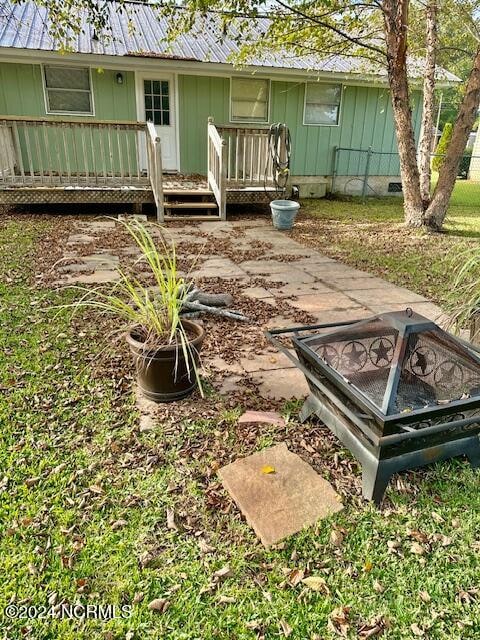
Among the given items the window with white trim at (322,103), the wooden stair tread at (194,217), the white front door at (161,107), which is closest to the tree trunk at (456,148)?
the wooden stair tread at (194,217)

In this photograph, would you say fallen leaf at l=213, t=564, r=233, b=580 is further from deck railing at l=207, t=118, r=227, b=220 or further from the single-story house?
deck railing at l=207, t=118, r=227, b=220

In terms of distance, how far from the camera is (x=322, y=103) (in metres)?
10.9

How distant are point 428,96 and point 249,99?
4.03m

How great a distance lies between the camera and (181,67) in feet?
29.8

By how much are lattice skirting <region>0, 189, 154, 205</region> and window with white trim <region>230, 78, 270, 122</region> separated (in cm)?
357

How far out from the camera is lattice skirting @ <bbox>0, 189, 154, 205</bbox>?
7.80 m

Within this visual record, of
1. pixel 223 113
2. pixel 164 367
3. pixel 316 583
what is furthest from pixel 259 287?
pixel 223 113

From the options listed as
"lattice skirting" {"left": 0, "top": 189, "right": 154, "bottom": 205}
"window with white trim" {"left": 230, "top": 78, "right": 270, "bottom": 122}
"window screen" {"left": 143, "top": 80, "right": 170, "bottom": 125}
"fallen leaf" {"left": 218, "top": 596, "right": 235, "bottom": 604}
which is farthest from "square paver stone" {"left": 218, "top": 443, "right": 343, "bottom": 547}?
"window with white trim" {"left": 230, "top": 78, "right": 270, "bottom": 122}

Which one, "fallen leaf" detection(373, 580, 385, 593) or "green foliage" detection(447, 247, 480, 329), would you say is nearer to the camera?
"fallen leaf" detection(373, 580, 385, 593)

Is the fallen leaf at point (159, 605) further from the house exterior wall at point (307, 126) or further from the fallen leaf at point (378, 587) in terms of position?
the house exterior wall at point (307, 126)

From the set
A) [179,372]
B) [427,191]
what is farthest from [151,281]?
[427,191]

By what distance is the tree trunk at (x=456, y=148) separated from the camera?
21.7 feet

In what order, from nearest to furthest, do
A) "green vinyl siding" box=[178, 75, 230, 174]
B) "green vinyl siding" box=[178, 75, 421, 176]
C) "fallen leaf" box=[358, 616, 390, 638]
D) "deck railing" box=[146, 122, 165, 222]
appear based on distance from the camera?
"fallen leaf" box=[358, 616, 390, 638]
"deck railing" box=[146, 122, 165, 222]
"green vinyl siding" box=[178, 75, 230, 174]
"green vinyl siding" box=[178, 75, 421, 176]

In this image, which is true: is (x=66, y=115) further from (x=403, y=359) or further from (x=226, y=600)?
(x=226, y=600)
